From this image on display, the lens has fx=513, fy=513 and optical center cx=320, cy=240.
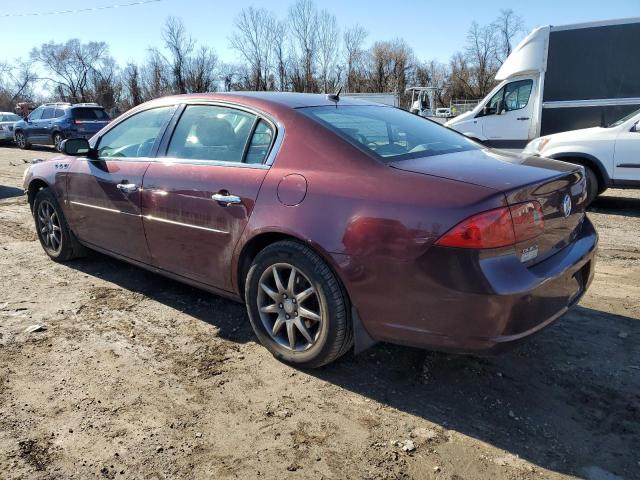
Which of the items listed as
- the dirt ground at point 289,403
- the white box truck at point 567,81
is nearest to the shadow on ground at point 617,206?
the white box truck at point 567,81

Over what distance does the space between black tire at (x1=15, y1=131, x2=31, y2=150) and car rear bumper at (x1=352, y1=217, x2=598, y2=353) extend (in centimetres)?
2198

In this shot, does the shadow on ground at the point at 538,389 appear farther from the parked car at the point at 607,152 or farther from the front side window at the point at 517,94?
the front side window at the point at 517,94

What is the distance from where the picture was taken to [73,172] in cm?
464

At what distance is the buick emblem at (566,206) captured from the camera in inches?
109

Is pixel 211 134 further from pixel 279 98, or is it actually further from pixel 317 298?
pixel 317 298

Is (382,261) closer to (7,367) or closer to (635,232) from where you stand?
(7,367)

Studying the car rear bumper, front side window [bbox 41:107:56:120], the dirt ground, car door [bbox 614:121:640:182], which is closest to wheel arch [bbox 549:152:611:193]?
car door [bbox 614:121:640:182]

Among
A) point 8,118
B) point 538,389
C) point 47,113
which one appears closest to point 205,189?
point 538,389

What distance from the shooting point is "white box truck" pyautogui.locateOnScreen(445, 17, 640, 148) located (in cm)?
926

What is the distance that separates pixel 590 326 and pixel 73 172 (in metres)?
4.44

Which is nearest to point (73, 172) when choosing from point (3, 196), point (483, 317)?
point (483, 317)

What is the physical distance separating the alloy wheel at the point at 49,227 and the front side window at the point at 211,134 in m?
2.06

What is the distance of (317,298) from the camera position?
9.44ft

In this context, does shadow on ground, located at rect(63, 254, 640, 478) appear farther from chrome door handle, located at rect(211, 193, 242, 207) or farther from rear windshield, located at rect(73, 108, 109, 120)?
rear windshield, located at rect(73, 108, 109, 120)
